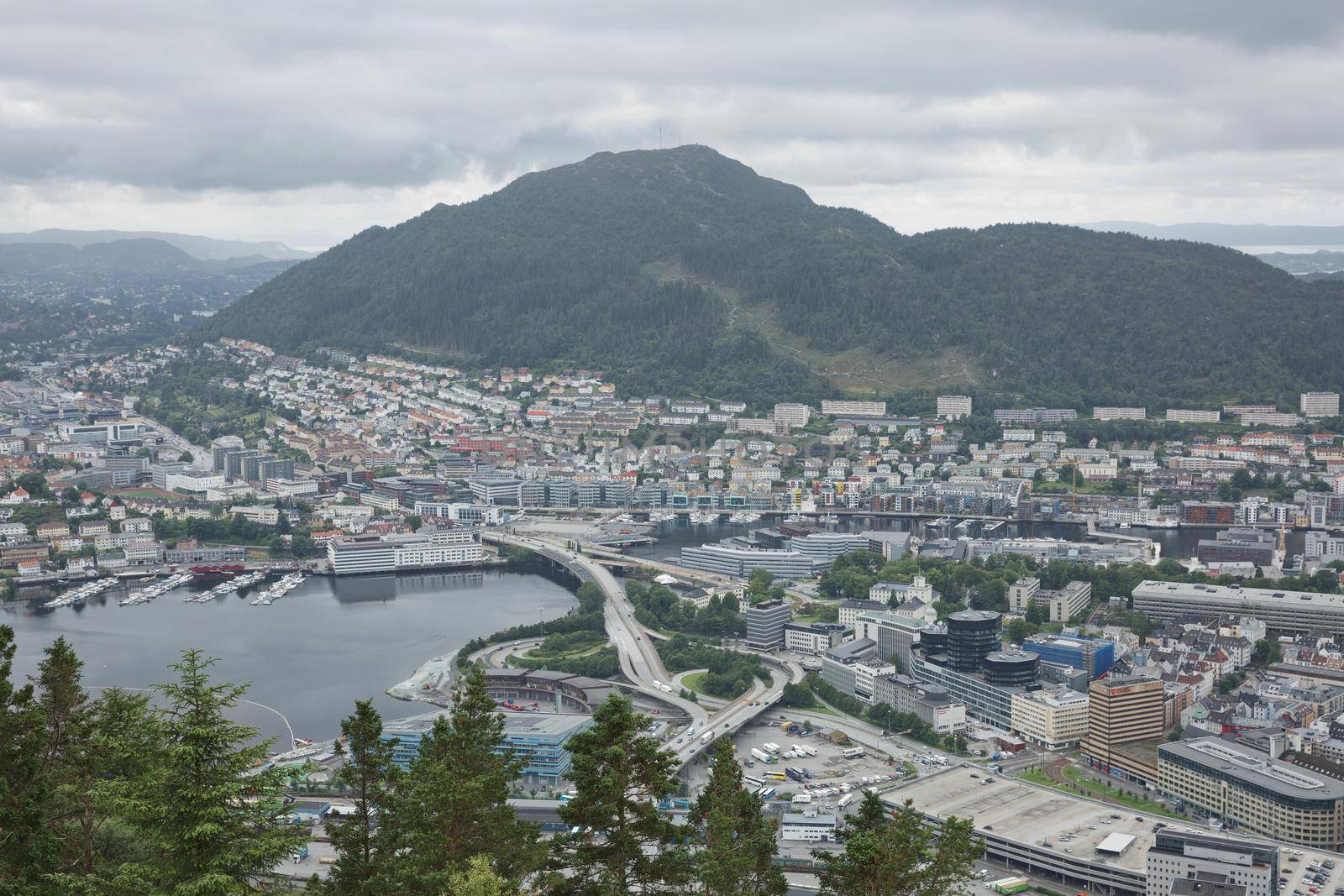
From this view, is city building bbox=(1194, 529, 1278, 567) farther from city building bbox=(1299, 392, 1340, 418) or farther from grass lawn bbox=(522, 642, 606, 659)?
city building bbox=(1299, 392, 1340, 418)

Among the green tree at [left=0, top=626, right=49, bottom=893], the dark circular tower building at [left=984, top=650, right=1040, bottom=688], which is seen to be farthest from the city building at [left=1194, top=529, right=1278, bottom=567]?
the green tree at [left=0, top=626, right=49, bottom=893]

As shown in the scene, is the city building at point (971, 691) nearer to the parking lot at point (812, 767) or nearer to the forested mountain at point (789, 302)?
the parking lot at point (812, 767)

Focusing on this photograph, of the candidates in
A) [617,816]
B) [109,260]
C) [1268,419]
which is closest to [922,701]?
[617,816]

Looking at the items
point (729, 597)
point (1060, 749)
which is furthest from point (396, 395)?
point (1060, 749)

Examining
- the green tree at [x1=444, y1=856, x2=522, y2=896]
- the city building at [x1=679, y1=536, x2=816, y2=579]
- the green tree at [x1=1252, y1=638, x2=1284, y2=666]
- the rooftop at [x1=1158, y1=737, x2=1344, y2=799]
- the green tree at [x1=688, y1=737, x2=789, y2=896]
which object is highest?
the green tree at [x1=444, y1=856, x2=522, y2=896]

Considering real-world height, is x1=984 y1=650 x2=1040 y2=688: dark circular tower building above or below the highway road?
above

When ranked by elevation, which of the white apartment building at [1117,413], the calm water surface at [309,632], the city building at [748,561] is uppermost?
the white apartment building at [1117,413]

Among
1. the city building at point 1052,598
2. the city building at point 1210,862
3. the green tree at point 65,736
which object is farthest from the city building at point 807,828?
the city building at point 1052,598
